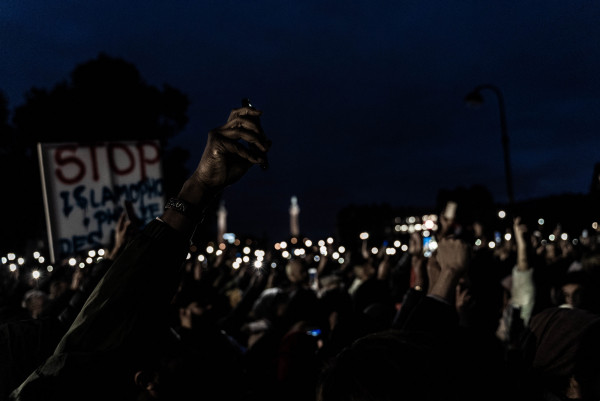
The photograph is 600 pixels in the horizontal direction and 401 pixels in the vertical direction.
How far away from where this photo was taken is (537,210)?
6103cm

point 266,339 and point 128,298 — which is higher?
point 128,298

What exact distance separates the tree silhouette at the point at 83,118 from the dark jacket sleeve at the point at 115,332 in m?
28.0

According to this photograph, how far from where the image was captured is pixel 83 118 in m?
28.7

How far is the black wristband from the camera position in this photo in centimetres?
138

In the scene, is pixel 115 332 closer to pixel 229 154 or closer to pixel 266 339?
pixel 229 154

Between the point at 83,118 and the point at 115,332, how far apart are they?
30170 mm

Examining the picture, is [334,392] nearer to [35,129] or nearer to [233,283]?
[233,283]

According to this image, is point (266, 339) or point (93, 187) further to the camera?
point (93, 187)

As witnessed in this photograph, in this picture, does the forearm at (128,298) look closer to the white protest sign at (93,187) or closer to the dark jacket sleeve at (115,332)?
the dark jacket sleeve at (115,332)

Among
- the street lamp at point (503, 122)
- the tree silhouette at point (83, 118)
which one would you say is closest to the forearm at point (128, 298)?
the street lamp at point (503, 122)

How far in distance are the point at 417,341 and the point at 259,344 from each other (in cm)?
434

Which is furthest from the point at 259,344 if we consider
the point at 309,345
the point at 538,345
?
the point at 538,345

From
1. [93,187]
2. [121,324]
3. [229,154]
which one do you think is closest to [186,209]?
[229,154]

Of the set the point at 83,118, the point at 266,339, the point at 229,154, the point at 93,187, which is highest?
the point at 83,118
